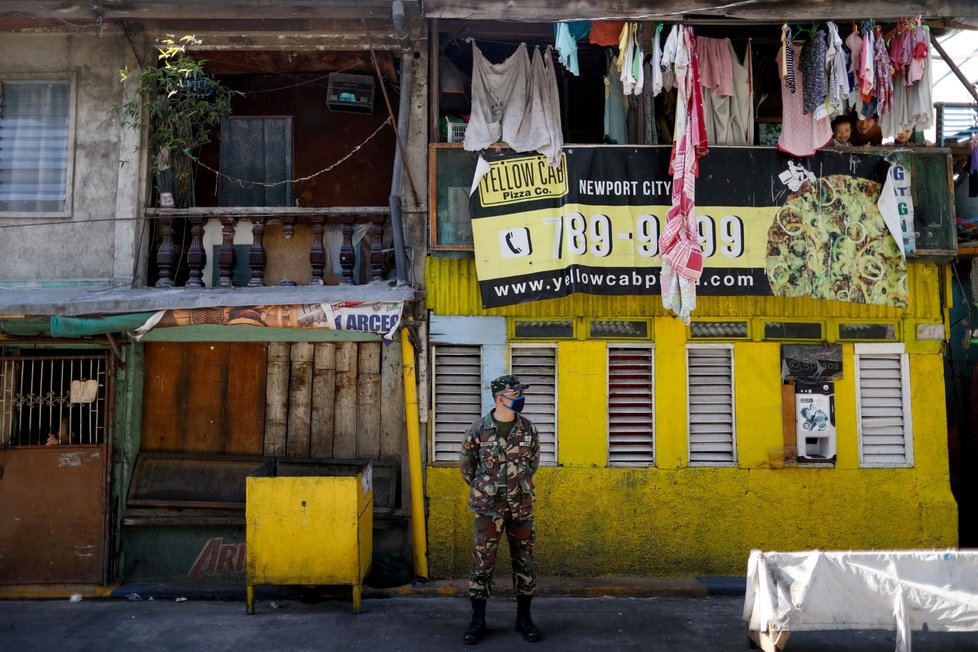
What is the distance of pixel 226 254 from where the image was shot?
8.98 meters

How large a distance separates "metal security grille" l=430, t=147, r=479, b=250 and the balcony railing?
61cm

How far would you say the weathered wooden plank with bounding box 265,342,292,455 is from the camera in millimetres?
9258

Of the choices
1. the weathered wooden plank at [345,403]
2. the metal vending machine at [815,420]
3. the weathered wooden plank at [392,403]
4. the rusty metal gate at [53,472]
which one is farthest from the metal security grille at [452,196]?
the metal vending machine at [815,420]

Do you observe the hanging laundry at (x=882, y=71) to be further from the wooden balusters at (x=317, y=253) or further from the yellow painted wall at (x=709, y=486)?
the wooden balusters at (x=317, y=253)

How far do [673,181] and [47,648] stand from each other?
24.3ft

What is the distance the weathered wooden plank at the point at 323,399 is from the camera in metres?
9.24

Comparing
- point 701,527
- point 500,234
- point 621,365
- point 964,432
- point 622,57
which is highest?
point 622,57

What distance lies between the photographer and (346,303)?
805 centimetres

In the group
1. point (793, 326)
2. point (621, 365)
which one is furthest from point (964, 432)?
point (621, 365)

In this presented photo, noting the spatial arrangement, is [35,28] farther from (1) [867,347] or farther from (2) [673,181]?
(1) [867,347]

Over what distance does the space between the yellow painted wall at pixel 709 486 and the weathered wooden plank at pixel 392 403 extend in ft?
2.19

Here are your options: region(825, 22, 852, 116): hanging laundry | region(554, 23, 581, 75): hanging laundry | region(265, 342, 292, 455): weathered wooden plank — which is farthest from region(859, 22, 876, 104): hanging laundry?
region(265, 342, 292, 455): weathered wooden plank

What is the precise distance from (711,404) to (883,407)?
6.66ft

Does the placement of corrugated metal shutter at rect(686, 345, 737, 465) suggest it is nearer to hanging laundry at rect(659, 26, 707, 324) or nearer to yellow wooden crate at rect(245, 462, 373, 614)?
hanging laundry at rect(659, 26, 707, 324)
